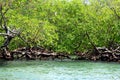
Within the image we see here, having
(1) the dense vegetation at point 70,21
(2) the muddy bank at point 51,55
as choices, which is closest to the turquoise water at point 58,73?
(2) the muddy bank at point 51,55

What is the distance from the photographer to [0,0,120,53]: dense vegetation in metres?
36.2

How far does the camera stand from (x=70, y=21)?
42.0 meters

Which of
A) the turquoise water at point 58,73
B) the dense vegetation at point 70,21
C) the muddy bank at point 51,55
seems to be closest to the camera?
the turquoise water at point 58,73

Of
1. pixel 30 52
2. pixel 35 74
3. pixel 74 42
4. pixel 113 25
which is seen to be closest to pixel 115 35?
pixel 113 25

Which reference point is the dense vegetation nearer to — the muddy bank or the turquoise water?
the muddy bank

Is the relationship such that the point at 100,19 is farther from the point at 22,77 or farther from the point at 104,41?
the point at 22,77

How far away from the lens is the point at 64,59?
115ft

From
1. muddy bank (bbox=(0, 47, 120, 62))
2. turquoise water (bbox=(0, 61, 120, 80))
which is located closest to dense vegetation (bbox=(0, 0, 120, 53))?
muddy bank (bbox=(0, 47, 120, 62))

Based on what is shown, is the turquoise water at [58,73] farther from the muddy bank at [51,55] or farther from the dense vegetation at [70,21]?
the dense vegetation at [70,21]

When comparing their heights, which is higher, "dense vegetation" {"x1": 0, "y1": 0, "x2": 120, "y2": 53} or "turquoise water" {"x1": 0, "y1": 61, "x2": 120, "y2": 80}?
"dense vegetation" {"x1": 0, "y1": 0, "x2": 120, "y2": 53}

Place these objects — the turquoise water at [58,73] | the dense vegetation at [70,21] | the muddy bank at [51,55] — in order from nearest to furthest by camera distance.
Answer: the turquoise water at [58,73]
the muddy bank at [51,55]
the dense vegetation at [70,21]

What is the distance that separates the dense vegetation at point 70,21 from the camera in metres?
36.2

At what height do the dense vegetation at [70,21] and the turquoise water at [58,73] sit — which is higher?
the dense vegetation at [70,21]

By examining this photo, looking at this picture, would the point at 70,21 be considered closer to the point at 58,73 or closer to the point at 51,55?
the point at 51,55
